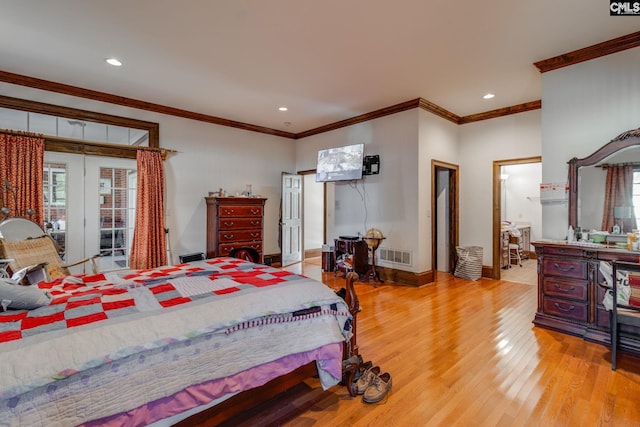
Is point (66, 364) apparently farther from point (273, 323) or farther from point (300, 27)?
point (300, 27)

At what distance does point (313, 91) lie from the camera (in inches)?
170

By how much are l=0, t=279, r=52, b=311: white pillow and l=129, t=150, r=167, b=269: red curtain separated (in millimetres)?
3246

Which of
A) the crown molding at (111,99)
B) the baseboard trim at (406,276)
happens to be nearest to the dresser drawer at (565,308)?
the baseboard trim at (406,276)

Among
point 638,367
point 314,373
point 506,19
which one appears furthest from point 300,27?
point 638,367

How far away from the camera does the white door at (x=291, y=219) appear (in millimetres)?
6464

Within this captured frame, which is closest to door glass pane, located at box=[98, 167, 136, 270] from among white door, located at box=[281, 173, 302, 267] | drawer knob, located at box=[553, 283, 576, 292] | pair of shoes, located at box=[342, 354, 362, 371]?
white door, located at box=[281, 173, 302, 267]

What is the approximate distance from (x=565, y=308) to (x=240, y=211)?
4.60 metres

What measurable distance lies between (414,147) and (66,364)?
4.63 m

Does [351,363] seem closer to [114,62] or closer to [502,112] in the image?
[114,62]

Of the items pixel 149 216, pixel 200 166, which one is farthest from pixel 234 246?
pixel 200 166

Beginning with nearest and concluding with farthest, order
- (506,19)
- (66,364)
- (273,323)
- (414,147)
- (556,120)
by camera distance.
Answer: (66,364) < (273,323) < (506,19) < (556,120) < (414,147)

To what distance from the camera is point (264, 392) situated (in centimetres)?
171

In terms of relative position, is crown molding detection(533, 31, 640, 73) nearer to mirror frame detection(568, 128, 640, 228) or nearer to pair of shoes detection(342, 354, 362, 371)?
mirror frame detection(568, 128, 640, 228)

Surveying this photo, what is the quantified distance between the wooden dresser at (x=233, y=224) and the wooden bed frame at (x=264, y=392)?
11.4ft
